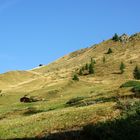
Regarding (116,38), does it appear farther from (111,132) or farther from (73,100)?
(111,132)

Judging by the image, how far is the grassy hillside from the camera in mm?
24219

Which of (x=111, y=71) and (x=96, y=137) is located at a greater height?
(x=111, y=71)

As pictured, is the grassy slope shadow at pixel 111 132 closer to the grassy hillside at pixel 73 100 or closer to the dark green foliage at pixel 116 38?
the grassy hillside at pixel 73 100

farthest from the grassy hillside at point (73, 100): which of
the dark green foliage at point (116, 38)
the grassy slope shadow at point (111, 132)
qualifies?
the dark green foliage at point (116, 38)

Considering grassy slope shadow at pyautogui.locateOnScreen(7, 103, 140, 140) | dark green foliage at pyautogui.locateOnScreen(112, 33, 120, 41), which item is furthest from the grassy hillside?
dark green foliage at pyautogui.locateOnScreen(112, 33, 120, 41)

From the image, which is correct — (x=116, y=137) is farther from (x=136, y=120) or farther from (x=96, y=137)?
(x=136, y=120)

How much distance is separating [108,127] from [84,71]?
108 meters

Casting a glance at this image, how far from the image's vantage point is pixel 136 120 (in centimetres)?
1989

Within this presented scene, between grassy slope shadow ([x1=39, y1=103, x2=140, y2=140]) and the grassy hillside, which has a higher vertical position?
the grassy hillside

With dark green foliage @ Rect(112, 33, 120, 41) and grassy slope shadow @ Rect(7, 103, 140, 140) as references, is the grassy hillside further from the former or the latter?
dark green foliage @ Rect(112, 33, 120, 41)

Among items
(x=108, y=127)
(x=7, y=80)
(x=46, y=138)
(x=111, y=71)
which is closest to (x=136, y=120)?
(x=108, y=127)

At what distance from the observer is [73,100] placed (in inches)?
1640

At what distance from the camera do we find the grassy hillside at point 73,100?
24219 mm

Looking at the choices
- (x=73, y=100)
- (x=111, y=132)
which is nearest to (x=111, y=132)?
(x=111, y=132)
